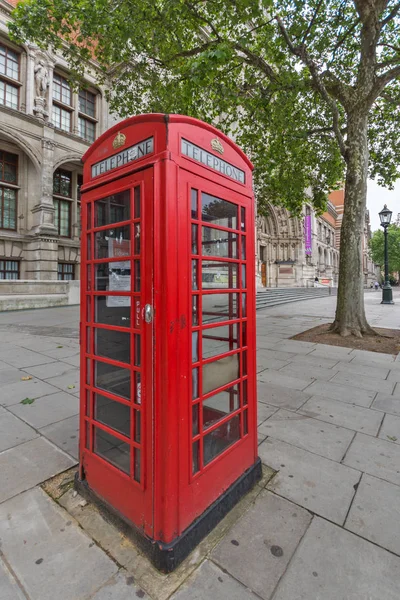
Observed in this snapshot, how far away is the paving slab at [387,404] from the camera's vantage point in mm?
3424

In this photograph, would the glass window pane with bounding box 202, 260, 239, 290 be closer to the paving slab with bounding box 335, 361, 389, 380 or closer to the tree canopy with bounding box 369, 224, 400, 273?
the paving slab with bounding box 335, 361, 389, 380

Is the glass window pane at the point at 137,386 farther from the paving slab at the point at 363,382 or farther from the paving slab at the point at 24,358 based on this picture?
the paving slab at the point at 24,358

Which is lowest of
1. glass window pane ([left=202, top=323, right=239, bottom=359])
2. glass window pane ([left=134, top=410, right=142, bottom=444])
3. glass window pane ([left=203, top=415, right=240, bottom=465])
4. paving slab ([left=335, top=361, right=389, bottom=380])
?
paving slab ([left=335, top=361, right=389, bottom=380])

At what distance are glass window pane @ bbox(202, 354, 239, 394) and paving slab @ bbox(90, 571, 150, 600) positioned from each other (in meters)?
0.96

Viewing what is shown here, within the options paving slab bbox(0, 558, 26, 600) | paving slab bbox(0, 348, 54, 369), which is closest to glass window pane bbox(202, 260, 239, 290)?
paving slab bbox(0, 558, 26, 600)

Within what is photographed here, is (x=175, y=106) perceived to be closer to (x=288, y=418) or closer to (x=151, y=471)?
(x=288, y=418)

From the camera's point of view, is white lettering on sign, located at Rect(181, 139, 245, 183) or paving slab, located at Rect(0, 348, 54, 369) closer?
white lettering on sign, located at Rect(181, 139, 245, 183)

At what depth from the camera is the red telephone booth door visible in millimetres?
1517

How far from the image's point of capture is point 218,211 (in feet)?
5.95

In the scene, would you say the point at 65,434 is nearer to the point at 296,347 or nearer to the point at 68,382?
the point at 68,382

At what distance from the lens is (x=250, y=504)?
6.43 ft

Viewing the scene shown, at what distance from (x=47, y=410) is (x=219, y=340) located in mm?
2499

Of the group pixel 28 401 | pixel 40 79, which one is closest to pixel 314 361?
pixel 28 401

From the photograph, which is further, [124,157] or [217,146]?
[217,146]
